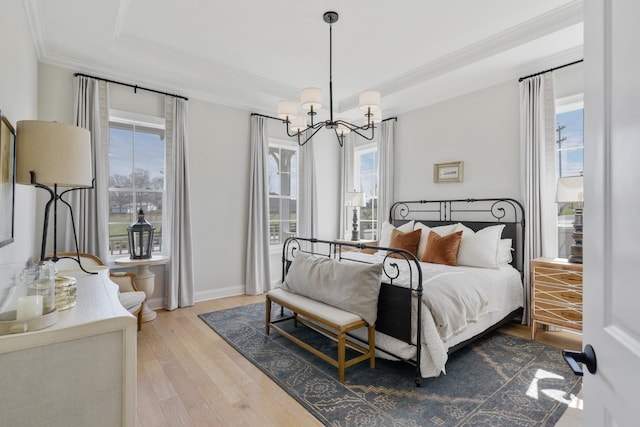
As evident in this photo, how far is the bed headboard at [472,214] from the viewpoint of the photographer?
3.59 metres

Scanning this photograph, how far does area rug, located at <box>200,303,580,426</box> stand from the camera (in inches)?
75.4

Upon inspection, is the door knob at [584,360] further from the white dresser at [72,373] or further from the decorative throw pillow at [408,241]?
the decorative throw pillow at [408,241]

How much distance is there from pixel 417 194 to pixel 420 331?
8.97 feet

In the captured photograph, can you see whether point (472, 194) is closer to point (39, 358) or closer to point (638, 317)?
point (638, 317)

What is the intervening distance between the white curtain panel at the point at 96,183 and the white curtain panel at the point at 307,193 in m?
2.73

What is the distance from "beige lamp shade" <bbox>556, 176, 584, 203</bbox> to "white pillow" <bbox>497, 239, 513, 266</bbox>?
0.78 meters

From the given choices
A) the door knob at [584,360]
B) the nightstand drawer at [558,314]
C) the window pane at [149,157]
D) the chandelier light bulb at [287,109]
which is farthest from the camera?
the window pane at [149,157]

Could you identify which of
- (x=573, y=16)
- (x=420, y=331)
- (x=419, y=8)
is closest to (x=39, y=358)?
(x=420, y=331)

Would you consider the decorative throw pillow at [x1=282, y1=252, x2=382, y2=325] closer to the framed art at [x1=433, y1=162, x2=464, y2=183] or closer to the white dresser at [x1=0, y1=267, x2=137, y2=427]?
the white dresser at [x1=0, y1=267, x2=137, y2=427]

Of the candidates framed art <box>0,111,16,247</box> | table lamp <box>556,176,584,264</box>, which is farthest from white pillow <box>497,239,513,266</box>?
framed art <box>0,111,16,247</box>

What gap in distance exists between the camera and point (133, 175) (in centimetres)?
386

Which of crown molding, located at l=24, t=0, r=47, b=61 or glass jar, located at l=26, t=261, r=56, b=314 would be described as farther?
crown molding, located at l=24, t=0, r=47, b=61

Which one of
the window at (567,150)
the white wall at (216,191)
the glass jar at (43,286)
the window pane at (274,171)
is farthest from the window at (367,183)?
the glass jar at (43,286)

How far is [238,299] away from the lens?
437 centimetres
